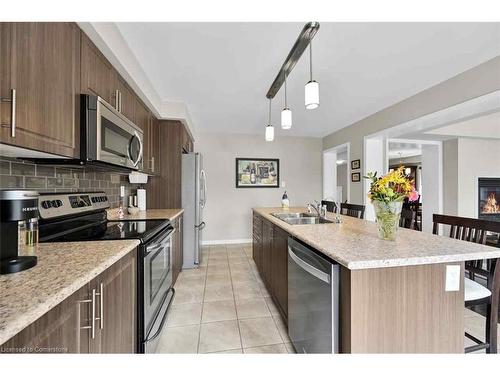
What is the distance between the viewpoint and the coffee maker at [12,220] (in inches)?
27.5

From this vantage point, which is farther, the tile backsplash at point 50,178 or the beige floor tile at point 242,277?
the beige floor tile at point 242,277

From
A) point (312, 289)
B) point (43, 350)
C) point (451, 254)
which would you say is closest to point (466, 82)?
point (451, 254)

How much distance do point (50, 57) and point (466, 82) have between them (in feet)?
11.8

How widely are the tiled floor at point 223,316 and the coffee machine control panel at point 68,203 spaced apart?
1195mm

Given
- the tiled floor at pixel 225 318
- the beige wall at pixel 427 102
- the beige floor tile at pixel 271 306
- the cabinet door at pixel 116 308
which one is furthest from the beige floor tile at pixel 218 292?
the beige wall at pixel 427 102

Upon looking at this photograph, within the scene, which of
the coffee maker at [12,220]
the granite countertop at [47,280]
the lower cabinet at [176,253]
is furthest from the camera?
the lower cabinet at [176,253]

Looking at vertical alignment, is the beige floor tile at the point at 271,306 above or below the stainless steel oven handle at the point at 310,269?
below

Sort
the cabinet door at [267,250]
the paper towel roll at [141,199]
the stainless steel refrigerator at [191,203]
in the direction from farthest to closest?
the stainless steel refrigerator at [191,203] < the paper towel roll at [141,199] < the cabinet door at [267,250]

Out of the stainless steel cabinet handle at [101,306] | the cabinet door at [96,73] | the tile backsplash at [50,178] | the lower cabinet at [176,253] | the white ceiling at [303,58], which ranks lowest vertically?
the lower cabinet at [176,253]

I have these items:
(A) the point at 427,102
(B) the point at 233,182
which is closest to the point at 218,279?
(B) the point at 233,182

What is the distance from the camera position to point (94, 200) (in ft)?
6.34

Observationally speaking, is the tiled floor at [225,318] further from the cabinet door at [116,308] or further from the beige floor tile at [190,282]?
the cabinet door at [116,308]

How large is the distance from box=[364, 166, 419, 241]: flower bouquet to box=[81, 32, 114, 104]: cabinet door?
1.91 m

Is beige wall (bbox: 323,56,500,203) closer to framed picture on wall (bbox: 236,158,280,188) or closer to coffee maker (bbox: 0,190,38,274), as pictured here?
framed picture on wall (bbox: 236,158,280,188)
